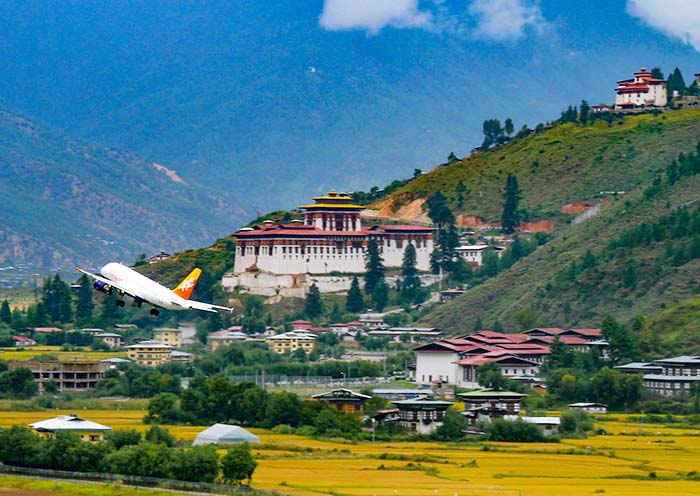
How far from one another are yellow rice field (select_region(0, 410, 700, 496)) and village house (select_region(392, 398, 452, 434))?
4180mm

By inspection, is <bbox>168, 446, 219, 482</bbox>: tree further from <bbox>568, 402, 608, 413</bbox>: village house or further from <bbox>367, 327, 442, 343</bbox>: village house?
<bbox>367, 327, 442, 343</bbox>: village house

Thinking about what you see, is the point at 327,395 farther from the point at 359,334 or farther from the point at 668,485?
the point at 359,334

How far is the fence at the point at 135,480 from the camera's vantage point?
9969cm

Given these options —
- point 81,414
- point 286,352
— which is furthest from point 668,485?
point 286,352

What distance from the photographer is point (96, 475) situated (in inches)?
4158

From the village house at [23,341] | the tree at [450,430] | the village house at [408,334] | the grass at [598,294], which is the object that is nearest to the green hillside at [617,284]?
the grass at [598,294]

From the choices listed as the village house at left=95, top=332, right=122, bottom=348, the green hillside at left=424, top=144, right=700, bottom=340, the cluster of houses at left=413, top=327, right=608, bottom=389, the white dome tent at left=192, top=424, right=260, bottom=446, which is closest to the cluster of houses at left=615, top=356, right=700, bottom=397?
the cluster of houses at left=413, top=327, right=608, bottom=389

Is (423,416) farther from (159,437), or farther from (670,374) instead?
(670,374)

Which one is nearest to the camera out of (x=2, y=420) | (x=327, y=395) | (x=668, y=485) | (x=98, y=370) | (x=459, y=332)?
(x=668, y=485)

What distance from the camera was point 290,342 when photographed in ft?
603

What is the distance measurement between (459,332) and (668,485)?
87.8m

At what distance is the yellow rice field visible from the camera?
101438mm

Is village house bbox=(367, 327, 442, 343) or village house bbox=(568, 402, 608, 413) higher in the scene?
village house bbox=(367, 327, 442, 343)

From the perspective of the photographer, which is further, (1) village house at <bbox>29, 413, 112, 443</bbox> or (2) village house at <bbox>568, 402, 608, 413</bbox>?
(2) village house at <bbox>568, 402, 608, 413</bbox>
